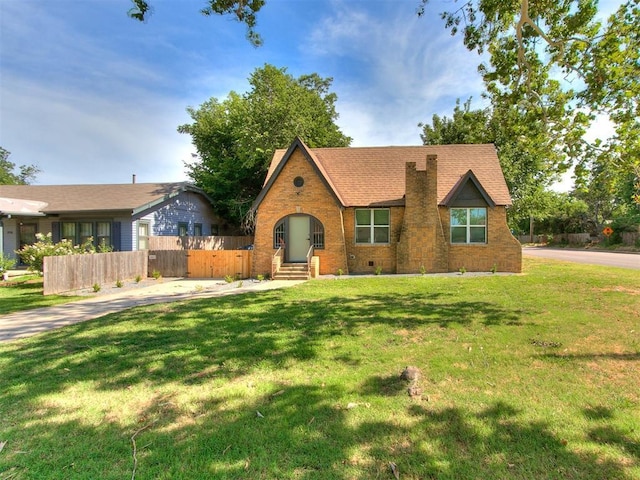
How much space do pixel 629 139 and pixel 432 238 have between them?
8.41 metres

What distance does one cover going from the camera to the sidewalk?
25.2 feet

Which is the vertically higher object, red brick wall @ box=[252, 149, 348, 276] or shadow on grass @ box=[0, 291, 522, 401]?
red brick wall @ box=[252, 149, 348, 276]

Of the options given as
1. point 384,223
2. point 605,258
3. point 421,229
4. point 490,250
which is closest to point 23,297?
point 384,223

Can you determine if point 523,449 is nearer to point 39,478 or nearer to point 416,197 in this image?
point 39,478

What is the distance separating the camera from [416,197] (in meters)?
16.4

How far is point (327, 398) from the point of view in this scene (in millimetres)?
4090

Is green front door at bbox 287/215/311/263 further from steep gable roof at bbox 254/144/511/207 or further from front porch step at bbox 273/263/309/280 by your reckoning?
steep gable roof at bbox 254/144/511/207

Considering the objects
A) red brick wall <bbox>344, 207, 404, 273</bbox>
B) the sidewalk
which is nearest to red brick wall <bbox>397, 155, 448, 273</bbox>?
red brick wall <bbox>344, 207, 404, 273</bbox>

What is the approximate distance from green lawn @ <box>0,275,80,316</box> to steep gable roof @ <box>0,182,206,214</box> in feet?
15.9

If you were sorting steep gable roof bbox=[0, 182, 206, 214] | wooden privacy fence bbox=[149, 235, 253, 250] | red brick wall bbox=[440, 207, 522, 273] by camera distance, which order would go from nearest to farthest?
red brick wall bbox=[440, 207, 522, 273] → steep gable roof bbox=[0, 182, 206, 214] → wooden privacy fence bbox=[149, 235, 253, 250]

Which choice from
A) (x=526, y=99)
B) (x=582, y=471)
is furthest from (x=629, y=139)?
(x=582, y=471)

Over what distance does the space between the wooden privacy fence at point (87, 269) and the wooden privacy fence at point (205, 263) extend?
120 centimetres

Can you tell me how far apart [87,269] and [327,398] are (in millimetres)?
13064

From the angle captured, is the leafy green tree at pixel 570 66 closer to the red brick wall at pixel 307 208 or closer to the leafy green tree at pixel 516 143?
the leafy green tree at pixel 516 143
